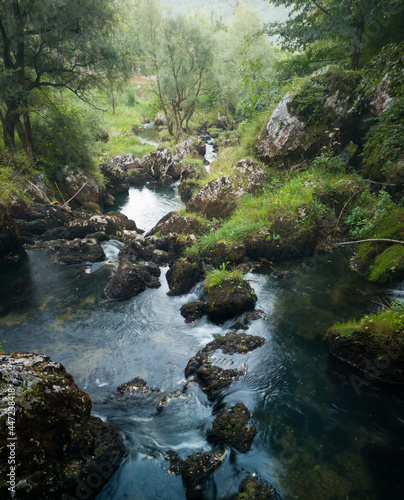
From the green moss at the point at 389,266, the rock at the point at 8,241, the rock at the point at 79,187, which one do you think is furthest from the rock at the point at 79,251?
the green moss at the point at 389,266

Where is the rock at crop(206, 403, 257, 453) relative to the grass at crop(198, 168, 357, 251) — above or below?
below

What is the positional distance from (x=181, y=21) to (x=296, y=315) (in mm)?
27953

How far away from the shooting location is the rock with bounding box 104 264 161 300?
881 centimetres

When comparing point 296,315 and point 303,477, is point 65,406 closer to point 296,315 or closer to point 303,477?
point 303,477

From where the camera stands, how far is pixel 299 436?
4301 mm

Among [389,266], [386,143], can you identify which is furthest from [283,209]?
[389,266]

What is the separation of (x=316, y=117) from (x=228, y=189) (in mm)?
4700

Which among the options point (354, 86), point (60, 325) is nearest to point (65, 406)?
A: point (60, 325)

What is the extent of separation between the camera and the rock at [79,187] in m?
15.7

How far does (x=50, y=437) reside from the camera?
3.42 metres

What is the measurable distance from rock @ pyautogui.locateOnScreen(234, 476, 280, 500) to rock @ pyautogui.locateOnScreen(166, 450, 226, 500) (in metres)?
0.46

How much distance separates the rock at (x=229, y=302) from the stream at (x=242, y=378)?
0.91ft

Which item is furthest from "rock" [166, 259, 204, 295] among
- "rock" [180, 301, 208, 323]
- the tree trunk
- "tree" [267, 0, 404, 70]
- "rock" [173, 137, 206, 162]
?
"rock" [173, 137, 206, 162]

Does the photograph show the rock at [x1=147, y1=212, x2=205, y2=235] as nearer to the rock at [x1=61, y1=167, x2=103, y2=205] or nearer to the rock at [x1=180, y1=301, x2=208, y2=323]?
the rock at [x1=180, y1=301, x2=208, y2=323]
